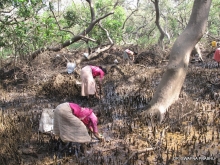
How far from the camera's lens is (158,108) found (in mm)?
4410

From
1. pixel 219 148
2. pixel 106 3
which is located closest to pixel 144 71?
pixel 219 148

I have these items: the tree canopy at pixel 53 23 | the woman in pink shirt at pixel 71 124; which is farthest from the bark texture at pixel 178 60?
the tree canopy at pixel 53 23

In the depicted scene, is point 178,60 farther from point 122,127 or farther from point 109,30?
point 109,30

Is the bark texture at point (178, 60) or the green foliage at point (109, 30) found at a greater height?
the green foliage at point (109, 30)

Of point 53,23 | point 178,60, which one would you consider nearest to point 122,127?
point 178,60

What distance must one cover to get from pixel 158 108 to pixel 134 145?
1.02m

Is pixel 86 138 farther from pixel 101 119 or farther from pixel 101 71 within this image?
pixel 101 71

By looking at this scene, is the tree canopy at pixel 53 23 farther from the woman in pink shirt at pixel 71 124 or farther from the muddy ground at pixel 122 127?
the woman in pink shirt at pixel 71 124

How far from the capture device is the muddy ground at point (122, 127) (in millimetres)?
3312

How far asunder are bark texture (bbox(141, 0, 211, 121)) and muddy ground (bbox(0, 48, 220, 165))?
0.63ft

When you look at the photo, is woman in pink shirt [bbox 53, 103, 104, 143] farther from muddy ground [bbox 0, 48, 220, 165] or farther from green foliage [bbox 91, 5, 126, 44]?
green foliage [bbox 91, 5, 126, 44]

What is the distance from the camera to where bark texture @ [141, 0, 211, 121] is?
4164 mm

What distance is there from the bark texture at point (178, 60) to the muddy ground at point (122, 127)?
0.63 feet

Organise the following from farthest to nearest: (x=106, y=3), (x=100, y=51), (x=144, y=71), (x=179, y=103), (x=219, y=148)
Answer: (x=106, y=3), (x=100, y=51), (x=144, y=71), (x=179, y=103), (x=219, y=148)
